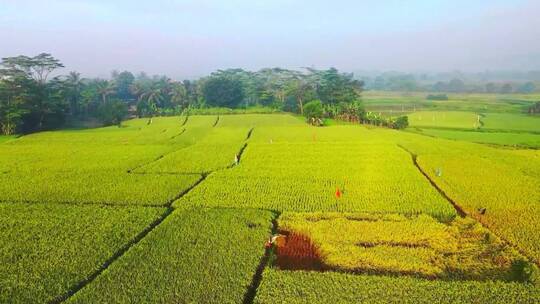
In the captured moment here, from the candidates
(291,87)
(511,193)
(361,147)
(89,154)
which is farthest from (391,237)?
(291,87)

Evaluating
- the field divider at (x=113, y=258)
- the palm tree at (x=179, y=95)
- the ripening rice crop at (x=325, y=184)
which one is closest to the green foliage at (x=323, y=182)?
the ripening rice crop at (x=325, y=184)

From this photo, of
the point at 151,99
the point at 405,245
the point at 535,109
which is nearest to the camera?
the point at 405,245

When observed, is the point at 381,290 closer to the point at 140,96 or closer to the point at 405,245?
the point at 405,245

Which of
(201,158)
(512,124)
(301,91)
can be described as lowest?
(512,124)

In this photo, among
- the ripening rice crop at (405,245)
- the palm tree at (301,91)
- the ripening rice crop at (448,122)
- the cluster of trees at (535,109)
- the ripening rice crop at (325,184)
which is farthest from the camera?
the palm tree at (301,91)

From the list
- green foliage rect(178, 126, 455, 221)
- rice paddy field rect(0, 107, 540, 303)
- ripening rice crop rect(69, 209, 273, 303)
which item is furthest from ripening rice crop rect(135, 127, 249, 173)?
ripening rice crop rect(69, 209, 273, 303)

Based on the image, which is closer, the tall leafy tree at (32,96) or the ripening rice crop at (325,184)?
the ripening rice crop at (325,184)

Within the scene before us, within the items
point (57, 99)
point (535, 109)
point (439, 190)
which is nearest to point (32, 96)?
point (57, 99)

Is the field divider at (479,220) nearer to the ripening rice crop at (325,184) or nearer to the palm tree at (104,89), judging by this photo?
the ripening rice crop at (325,184)
